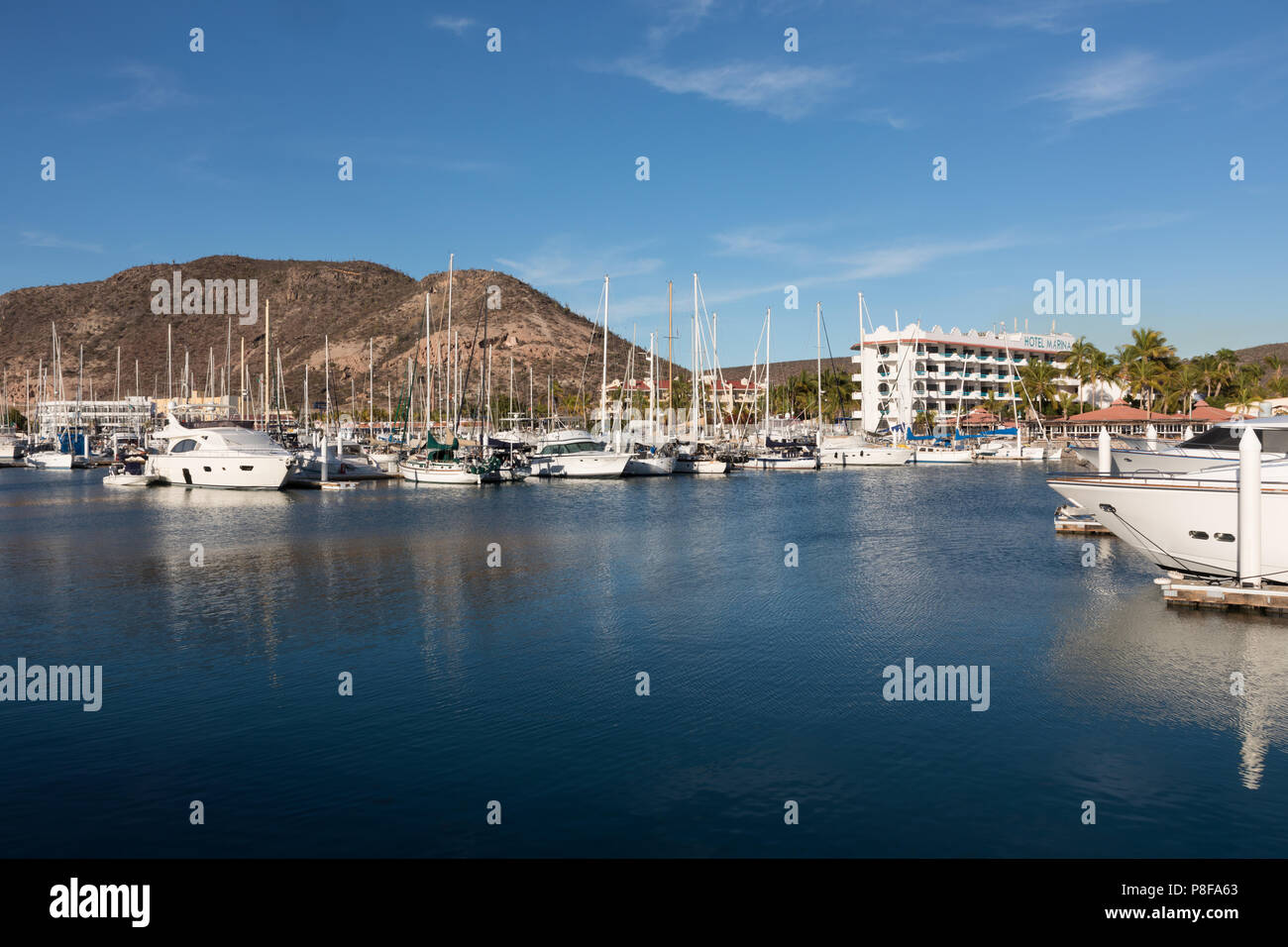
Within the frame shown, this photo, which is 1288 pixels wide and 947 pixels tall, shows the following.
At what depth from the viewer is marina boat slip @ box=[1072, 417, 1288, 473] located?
24.1 m

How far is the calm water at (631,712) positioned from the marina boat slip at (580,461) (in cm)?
4509

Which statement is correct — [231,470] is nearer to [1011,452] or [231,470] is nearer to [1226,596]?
[1226,596]

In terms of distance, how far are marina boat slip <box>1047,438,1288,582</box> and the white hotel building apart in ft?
386

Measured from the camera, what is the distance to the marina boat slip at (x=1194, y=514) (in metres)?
21.1

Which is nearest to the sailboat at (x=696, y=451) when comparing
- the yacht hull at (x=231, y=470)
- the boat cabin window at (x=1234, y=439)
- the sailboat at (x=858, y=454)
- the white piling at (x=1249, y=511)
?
the sailboat at (x=858, y=454)

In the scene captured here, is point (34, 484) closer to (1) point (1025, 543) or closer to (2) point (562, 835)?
(1) point (1025, 543)

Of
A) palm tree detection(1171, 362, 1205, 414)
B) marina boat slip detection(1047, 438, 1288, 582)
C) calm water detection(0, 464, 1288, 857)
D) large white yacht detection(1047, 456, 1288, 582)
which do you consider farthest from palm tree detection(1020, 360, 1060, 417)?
marina boat slip detection(1047, 438, 1288, 582)

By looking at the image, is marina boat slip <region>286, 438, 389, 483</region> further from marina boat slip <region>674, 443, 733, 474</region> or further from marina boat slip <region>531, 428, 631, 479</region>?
marina boat slip <region>674, 443, 733, 474</region>

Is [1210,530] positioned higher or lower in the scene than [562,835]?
higher

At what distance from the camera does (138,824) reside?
36.8ft

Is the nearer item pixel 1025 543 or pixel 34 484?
pixel 1025 543

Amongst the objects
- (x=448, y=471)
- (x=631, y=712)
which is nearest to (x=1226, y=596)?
(x=631, y=712)
